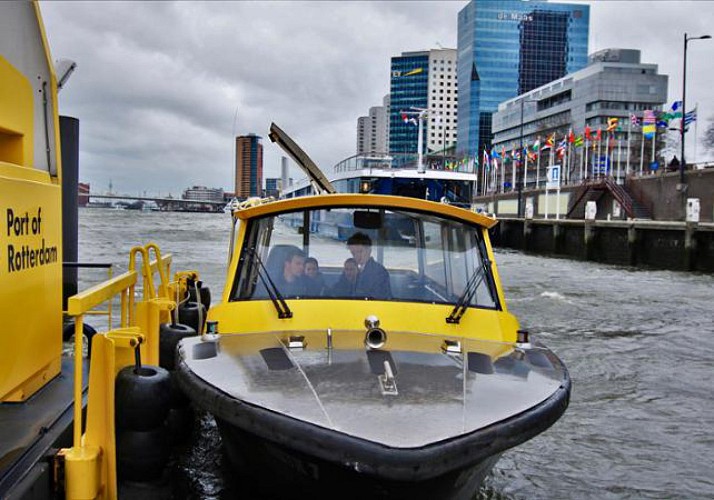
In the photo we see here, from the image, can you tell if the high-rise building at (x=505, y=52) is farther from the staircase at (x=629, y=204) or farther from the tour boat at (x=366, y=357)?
the tour boat at (x=366, y=357)

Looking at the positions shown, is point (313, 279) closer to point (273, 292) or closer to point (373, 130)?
point (273, 292)

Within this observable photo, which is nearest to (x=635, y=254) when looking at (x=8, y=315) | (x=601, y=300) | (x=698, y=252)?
(x=698, y=252)

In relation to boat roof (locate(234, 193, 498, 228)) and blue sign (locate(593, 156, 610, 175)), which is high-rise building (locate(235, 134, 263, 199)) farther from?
blue sign (locate(593, 156, 610, 175))

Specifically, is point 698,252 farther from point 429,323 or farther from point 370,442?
point 370,442

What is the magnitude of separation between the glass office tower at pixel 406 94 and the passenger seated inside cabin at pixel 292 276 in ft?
203

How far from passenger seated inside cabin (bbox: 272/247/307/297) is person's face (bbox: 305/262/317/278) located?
0.03 metres

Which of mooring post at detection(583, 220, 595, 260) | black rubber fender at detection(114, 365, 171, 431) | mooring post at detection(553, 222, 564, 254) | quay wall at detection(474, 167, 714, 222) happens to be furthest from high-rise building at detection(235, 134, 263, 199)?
mooring post at detection(553, 222, 564, 254)

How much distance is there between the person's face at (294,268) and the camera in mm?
4672

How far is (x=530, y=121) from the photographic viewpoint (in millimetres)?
112938

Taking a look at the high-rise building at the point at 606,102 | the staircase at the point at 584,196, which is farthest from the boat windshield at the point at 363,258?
the high-rise building at the point at 606,102

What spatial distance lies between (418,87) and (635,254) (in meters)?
43.3

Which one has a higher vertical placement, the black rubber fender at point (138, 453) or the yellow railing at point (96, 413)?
the yellow railing at point (96, 413)

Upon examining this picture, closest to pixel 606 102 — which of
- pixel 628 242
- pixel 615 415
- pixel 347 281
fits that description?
pixel 628 242

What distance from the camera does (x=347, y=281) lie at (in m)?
4.67
